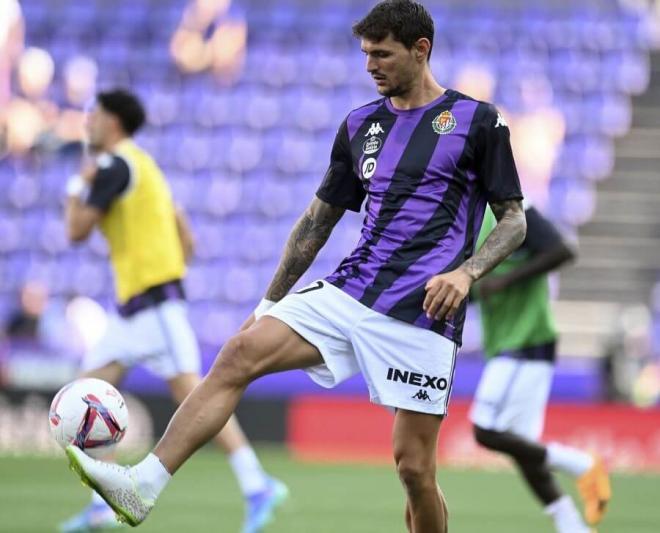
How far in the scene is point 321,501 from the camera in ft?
32.2

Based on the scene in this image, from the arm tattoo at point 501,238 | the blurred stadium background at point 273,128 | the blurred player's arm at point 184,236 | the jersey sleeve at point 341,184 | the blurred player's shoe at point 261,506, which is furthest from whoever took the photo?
the blurred stadium background at point 273,128

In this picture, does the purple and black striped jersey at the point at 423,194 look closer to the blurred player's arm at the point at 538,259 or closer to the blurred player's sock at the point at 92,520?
the blurred player's arm at the point at 538,259

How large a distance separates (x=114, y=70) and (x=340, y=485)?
35.8 feet

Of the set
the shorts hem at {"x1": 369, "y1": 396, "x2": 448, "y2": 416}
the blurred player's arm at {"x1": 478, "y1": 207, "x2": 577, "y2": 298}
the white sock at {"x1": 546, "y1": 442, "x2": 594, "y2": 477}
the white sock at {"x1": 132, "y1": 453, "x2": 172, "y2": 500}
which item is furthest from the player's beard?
the white sock at {"x1": 546, "y1": 442, "x2": 594, "y2": 477}

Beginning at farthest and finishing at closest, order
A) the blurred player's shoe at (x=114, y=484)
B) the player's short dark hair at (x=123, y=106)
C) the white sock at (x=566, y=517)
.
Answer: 1. the player's short dark hair at (x=123, y=106)
2. the white sock at (x=566, y=517)
3. the blurred player's shoe at (x=114, y=484)

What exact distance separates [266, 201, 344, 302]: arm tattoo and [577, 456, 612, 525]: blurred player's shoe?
9.33 feet

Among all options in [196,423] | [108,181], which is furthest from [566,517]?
[108,181]

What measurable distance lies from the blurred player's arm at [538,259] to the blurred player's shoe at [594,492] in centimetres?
115

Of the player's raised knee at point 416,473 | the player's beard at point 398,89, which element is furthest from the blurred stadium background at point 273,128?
the player's beard at point 398,89

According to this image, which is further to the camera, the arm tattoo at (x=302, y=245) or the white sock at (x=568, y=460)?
the white sock at (x=568, y=460)

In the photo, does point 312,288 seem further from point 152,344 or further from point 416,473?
point 152,344

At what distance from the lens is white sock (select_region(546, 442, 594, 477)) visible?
755 cm

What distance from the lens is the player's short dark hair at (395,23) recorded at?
16.7 feet

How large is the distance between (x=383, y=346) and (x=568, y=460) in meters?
2.79
